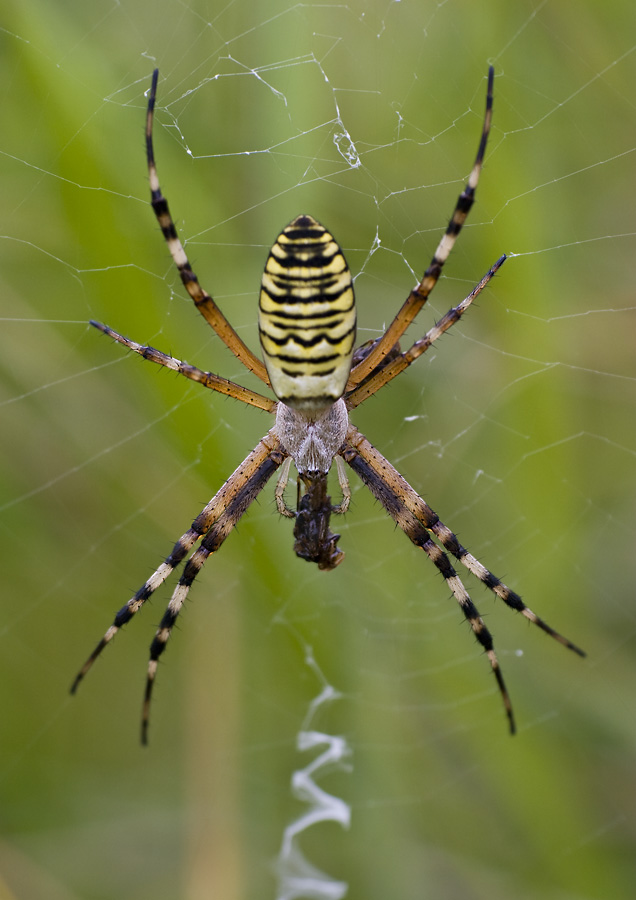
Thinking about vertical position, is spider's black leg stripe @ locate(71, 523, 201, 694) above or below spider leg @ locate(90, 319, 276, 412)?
below

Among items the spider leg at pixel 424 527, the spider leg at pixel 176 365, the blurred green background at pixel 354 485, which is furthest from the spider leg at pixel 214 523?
the spider leg at pixel 176 365

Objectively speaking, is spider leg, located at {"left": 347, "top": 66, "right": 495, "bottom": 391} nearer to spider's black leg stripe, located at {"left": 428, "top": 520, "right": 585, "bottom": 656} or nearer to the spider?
the spider

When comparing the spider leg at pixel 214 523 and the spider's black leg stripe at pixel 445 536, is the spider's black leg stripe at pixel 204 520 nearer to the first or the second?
the spider leg at pixel 214 523

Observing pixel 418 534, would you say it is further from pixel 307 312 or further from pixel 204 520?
pixel 307 312

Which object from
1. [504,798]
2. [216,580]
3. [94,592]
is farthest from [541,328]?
[94,592]

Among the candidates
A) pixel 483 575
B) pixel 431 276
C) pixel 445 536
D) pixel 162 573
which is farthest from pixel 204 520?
pixel 431 276

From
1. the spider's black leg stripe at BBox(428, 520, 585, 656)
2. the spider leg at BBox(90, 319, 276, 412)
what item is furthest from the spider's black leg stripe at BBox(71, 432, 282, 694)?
the spider's black leg stripe at BBox(428, 520, 585, 656)
